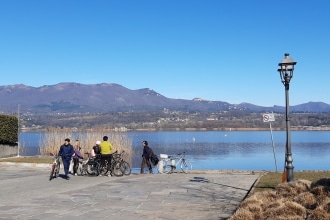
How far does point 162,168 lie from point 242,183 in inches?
252

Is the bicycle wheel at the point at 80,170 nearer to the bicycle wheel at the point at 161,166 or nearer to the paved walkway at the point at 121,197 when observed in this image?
the paved walkway at the point at 121,197

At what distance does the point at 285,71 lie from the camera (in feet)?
48.4

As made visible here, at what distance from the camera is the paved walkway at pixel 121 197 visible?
10.7 metres

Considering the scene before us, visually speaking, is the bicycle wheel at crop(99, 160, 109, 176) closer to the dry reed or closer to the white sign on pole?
the white sign on pole

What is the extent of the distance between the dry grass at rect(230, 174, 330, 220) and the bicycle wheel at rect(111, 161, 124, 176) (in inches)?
390

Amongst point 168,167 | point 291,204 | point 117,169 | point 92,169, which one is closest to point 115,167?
point 117,169

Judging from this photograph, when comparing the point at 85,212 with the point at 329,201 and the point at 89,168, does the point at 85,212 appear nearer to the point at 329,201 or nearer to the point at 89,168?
the point at 329,201

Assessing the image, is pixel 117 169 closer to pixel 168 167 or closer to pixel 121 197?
pixel 168 167

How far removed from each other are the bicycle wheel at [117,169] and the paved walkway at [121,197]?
93cm

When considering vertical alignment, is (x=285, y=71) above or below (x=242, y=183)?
above

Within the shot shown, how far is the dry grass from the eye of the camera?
8.98m

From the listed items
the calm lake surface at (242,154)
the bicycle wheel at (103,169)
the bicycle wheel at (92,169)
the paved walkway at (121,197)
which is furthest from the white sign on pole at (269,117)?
the bicycle wheel at (92,169)

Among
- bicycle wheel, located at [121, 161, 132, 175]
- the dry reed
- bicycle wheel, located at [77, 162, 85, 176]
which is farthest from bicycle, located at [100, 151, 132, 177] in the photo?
the dry reed

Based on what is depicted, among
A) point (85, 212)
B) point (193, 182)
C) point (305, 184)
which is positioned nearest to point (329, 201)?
point (305, 184)
